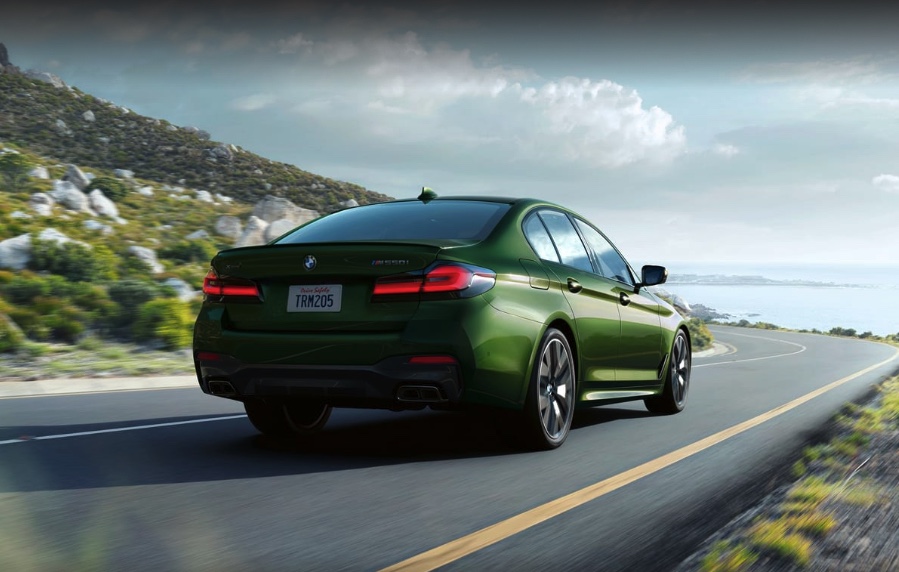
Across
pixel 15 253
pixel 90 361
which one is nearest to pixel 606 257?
pixel 90 361

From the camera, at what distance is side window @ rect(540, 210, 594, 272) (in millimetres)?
7195

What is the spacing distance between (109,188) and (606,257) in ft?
123

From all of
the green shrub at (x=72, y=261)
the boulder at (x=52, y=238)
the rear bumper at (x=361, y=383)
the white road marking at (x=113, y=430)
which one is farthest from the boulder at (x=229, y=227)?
the rear bumper at (x=361, y=383)

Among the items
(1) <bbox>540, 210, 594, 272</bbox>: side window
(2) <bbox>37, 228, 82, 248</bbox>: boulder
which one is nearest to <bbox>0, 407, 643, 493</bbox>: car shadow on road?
(1) <bbox>540, 210, 594, 272</bbox>: side window

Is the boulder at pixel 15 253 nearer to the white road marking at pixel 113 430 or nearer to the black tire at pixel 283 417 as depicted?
the white road marking at pixel 113 430

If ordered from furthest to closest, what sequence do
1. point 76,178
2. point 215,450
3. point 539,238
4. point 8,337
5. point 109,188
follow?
1. point 76,178
2. point 109,188
3. point 8,337
4. point 539,238
5. point 215,450

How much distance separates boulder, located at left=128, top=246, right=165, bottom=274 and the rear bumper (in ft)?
60.3

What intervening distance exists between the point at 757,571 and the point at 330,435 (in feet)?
13.4

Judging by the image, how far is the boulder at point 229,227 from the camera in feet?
124

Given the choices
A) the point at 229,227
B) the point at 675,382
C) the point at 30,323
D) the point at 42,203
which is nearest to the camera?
the point at 675,382

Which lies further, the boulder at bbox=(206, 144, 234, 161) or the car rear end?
the boulder at bbox=(206, 144, 234, 161)

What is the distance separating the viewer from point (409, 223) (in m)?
6.61

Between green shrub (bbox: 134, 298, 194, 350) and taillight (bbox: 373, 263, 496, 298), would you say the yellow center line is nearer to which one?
taillight (bbox: 373, 263, 496, 298)

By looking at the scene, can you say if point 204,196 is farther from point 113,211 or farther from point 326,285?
point 326,285
